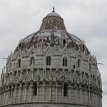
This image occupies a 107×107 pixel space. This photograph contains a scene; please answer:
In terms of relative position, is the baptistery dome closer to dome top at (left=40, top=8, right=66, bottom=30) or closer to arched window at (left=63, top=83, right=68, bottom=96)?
arched window at (left=63, top=83, right=68, bottom=96)

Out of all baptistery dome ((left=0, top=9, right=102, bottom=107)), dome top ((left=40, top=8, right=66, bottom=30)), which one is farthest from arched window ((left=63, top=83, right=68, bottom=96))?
dome top ((left=40, top=8, right=66, bottom=30))

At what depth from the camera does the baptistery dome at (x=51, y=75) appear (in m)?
49.8

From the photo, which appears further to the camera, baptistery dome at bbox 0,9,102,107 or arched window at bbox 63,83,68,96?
arched window at bbox 63,83,68,96

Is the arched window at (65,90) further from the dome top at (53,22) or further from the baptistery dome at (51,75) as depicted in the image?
the dome top at (53,22)

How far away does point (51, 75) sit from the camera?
5094 cm

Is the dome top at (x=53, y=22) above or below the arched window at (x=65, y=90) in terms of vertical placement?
above

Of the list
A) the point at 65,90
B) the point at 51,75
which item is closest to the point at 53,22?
the point at 51,75

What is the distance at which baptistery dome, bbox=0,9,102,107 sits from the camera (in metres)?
49.8

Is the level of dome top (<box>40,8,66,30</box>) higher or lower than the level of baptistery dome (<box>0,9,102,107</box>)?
higher

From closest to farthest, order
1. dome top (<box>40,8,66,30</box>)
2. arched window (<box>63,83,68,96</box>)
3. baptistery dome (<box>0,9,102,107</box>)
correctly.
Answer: baptistery dome (<box>0,9,102,107</box>) < arched window (<box>63,83,68,96</box>) < dome top (<box>40,8,66,30</box>)

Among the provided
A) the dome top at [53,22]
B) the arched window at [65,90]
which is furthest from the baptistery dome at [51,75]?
the dome top at [53,22]

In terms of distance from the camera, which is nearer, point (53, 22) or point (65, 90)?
point (65, 90)

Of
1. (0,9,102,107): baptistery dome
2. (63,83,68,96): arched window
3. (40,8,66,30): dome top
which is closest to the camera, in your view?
(0,9,102,107): baptistery dome

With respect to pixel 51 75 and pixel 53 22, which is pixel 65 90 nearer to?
pixel 51 75
